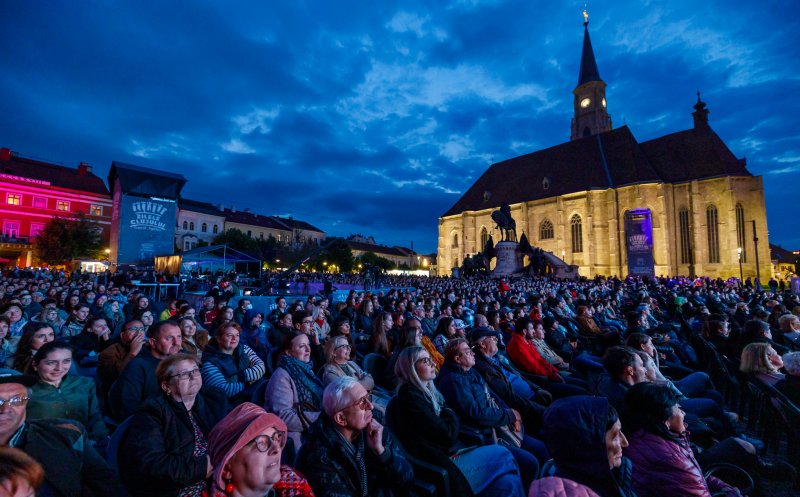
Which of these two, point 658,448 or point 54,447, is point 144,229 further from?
point 658,448

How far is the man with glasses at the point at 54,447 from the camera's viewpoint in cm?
173

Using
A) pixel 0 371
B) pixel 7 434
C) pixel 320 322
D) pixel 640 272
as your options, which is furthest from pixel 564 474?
pixel 640 272

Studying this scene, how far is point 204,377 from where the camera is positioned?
3.43 m

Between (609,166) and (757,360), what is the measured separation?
137 feet

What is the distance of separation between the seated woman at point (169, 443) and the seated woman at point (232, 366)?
4.07 ft

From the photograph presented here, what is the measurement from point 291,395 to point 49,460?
1515 millimetres

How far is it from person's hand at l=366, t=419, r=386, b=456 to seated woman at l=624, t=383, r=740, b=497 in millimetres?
1489

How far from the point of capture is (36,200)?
35875mm

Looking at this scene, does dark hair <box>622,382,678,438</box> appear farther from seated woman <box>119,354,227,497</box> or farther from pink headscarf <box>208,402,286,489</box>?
seated woman <box>119,354,227,497</box>

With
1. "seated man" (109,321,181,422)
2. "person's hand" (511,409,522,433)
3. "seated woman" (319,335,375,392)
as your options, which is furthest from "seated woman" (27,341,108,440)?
"person's hand" (511,409,522,433)

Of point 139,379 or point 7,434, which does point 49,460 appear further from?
point 139,379

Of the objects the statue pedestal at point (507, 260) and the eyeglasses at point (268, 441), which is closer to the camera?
the eyeglasses at point (268, 441)

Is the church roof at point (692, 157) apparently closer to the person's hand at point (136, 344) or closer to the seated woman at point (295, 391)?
the seated woman at point (295, 391)

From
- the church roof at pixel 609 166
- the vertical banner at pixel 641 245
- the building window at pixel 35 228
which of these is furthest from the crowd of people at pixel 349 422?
the building window at pixel 35 228
